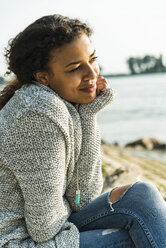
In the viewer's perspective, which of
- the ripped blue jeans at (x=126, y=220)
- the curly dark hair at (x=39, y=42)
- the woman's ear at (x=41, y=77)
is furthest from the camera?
the woman's ear at (x=41, y=77)

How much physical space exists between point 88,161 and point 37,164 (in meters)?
0.50

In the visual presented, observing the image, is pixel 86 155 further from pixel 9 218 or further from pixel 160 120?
pixel 160 120

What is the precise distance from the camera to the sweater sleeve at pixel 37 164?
1970 millimetres

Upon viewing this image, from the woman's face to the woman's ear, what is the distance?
0.02 metres

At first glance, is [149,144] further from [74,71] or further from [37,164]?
[37,164]

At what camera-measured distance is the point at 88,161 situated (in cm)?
238

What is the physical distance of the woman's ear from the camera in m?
2.32

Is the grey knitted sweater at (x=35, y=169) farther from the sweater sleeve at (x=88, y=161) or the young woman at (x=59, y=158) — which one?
the sweater sleeve at (x=88, y=161)

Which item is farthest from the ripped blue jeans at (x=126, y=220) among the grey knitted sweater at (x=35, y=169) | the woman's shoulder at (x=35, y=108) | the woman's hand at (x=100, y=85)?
the woman's hand at (x=100, y=85)

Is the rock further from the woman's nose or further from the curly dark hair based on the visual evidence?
the curly dark hair

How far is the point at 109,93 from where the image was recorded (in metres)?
2.57

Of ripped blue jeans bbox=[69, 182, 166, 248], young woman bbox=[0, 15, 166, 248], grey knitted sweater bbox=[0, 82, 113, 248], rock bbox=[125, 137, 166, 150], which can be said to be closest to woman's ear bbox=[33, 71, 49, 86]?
young woman bbox=[0, 15, 166, 248]

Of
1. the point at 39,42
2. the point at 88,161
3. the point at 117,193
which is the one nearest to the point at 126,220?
the point at 117,193

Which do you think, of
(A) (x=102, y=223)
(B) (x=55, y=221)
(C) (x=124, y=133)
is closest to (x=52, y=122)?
(B) (x=55, y=221)
